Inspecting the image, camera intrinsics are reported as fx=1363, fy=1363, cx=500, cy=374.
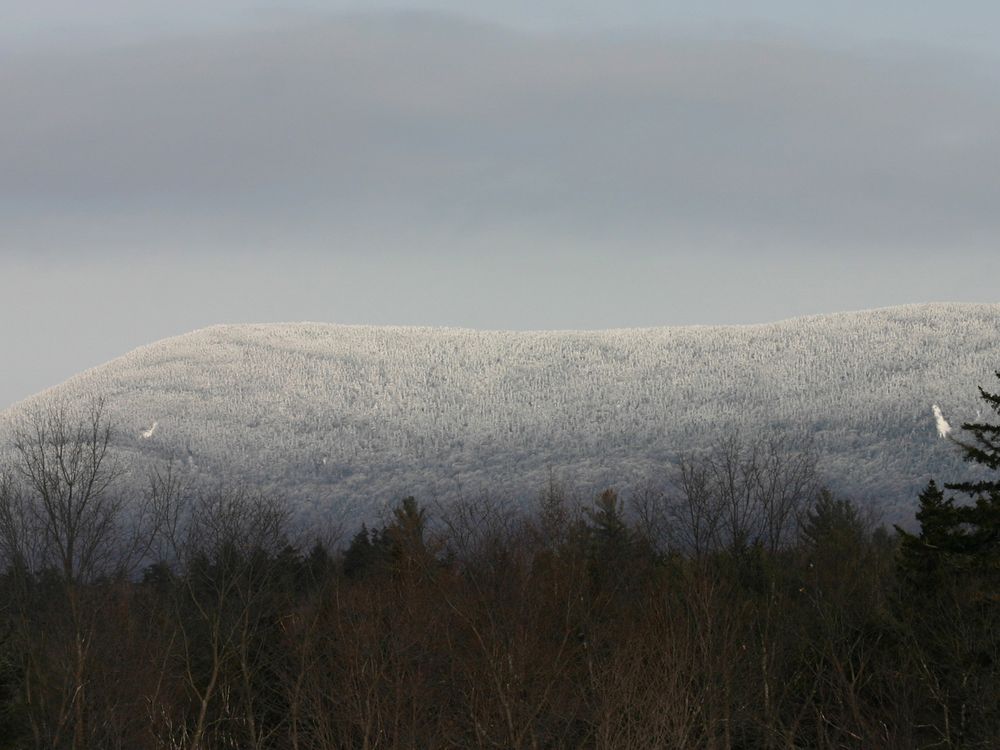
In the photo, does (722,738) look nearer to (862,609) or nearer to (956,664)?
(956,664)

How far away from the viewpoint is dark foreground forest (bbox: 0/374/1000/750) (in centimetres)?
3359

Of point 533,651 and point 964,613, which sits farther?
point 533,651

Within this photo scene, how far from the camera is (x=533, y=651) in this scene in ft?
138

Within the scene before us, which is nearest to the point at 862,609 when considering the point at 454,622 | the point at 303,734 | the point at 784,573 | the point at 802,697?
the point at 802,697

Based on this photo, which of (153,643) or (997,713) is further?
(153,643)

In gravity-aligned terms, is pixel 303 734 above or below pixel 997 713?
below

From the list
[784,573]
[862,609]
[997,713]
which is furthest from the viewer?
[784,573]

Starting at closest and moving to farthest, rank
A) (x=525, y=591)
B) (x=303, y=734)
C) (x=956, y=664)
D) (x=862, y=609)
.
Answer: (x=956, y=664), (x=303, y=734), (x=862, y=609), (x=525, y=591)

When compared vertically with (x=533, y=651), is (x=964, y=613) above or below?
above

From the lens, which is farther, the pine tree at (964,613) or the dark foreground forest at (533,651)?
the dark foreground forest at (533,651)

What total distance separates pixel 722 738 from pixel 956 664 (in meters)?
6.27

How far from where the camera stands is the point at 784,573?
57500 millimetres

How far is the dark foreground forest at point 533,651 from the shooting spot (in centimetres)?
3359

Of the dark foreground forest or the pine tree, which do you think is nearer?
the pine tree
